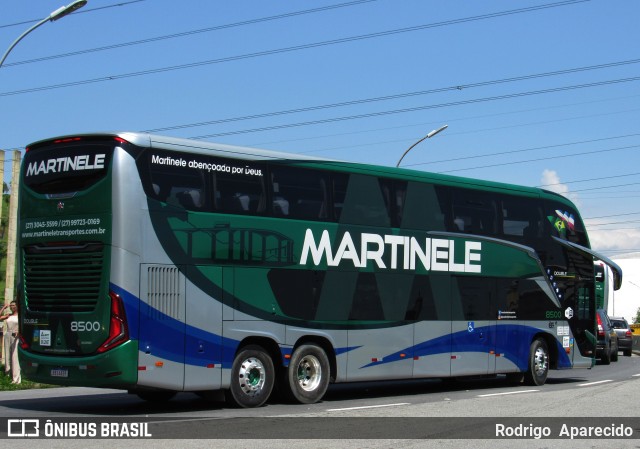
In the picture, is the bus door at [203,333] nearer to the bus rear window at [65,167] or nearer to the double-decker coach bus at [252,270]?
the double-decker coach bus at [252,270]

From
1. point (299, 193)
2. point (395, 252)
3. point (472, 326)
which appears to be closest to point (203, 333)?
point (299, 193)

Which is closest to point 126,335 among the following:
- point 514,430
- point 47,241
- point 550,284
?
point 47,241

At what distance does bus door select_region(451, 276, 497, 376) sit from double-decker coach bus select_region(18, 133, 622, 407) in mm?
40

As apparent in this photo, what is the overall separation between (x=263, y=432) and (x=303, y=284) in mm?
4828

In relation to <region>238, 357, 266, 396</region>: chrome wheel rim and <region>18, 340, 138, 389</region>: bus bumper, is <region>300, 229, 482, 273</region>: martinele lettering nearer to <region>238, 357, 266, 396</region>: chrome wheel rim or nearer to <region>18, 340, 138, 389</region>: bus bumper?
<region>238, 357, 266, 396</region>: chrome wheel rim

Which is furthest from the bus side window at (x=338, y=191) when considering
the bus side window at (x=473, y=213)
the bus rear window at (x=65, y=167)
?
the bus rear window at (x=65, y=167)

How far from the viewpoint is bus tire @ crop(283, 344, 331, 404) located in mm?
16656

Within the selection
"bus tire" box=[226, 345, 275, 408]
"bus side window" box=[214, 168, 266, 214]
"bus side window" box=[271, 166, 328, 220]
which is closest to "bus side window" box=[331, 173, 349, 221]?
"bus side window" box=[271, 166, 328, 220]

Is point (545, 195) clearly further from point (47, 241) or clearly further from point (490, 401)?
point (47, 241)

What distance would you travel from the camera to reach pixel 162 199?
14.8 m

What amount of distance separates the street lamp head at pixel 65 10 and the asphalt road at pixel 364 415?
8313mm

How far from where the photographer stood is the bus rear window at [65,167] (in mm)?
14531

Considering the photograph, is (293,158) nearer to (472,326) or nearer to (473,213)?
(473,213)

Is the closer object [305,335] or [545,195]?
[305,335]
